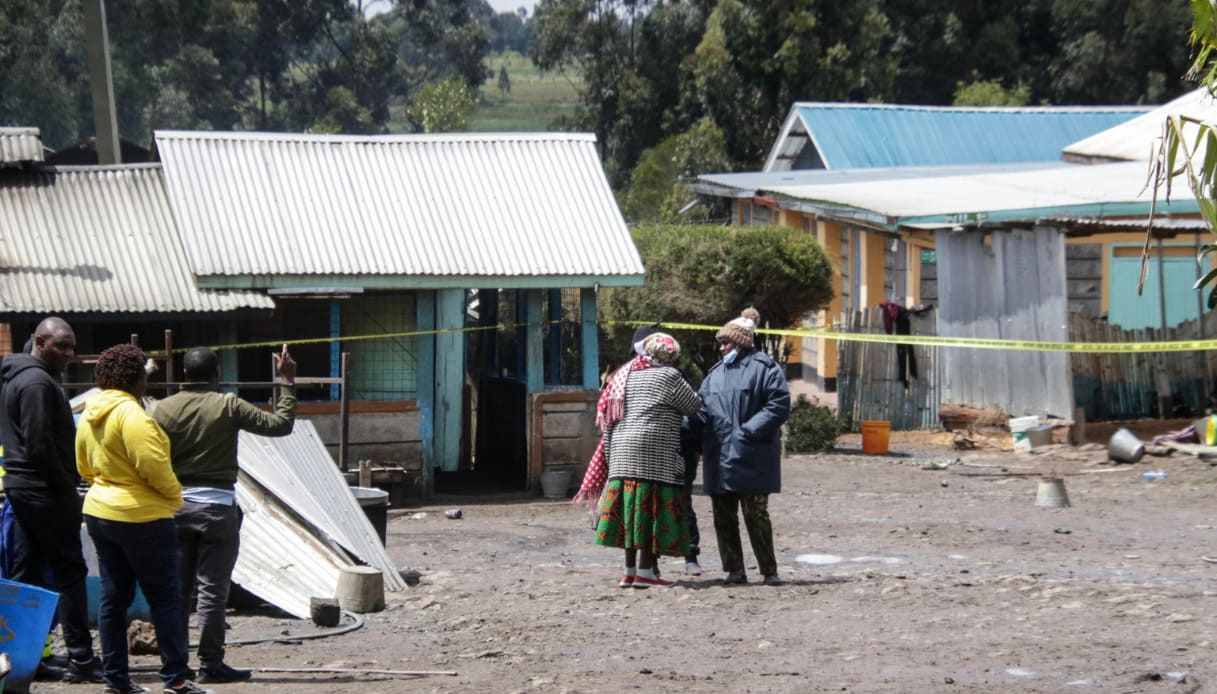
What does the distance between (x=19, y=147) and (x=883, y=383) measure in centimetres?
1056

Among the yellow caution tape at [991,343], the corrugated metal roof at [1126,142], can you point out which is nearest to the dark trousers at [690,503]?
the yellow caution tape at [991,343]

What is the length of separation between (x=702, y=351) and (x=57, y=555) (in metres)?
14.3

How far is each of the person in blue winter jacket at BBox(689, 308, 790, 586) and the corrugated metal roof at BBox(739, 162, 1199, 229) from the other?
24.6 ft

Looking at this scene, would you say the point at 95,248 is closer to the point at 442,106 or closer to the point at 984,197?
the point at 984,197

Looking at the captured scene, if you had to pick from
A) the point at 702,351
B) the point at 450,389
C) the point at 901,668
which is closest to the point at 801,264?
the point at 702,351

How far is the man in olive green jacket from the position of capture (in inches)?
289

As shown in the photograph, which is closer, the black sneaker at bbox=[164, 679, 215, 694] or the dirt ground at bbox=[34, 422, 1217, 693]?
the black sneaker at bbox=[164, 679, 215, 694]

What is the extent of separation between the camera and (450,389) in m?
16.2

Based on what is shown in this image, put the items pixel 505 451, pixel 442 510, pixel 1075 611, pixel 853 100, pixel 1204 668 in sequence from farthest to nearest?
pixel 853 100
pixel 505 451
pixel 442 510
pixel 1075 611
pixel 1204 668

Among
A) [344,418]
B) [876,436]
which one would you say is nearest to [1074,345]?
[876,436]

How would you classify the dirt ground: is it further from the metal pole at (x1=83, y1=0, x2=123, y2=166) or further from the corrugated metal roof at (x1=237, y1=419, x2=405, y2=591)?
the metal pole at (x1=83, y1=0, x2=123, y2=166)

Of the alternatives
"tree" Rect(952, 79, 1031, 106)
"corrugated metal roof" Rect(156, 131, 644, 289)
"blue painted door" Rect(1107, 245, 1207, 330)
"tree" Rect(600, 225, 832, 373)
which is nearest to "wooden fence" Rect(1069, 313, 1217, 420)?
"blue painted door" Rect(1107, 245, 1207, 330)

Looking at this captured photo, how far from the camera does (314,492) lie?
425 inches

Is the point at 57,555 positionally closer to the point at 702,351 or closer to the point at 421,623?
the point at 421,623
